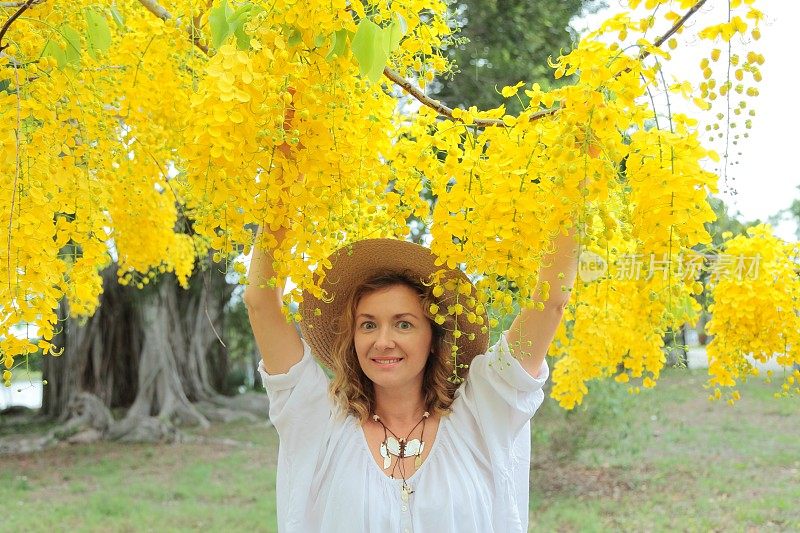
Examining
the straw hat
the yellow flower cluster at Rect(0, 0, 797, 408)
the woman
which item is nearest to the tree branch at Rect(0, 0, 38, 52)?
the yellow flower cluster at Rect(0, 0, 797, 408)

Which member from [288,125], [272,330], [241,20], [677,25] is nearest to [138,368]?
[272,330]

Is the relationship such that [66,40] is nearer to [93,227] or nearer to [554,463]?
[93,227]

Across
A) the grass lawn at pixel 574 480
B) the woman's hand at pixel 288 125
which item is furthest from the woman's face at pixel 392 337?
the grass lawn at pixel 574 480

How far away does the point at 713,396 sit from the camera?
2.53 metres

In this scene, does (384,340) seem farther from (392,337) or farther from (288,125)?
(288,125)

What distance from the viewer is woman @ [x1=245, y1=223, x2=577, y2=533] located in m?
1.76

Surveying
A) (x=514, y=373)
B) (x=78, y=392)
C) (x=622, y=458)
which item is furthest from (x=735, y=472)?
(x=78, y=392)

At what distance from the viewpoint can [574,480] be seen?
7062mm

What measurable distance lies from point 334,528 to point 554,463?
5798 mm

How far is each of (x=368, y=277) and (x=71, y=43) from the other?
0.85m

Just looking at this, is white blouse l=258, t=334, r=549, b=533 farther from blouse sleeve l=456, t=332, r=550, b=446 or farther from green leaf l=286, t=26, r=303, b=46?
green leaf l=286, t=26, r=303, b=46

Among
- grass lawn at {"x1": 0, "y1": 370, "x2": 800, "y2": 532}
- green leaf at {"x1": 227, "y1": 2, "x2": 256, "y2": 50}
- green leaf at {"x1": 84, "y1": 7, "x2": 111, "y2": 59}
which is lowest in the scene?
grass lawn at {"x1": 0, "y1": 370, "x2": 800, "y2": 532}

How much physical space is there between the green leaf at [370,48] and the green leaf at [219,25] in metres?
0.21

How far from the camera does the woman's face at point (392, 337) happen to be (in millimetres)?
1856
